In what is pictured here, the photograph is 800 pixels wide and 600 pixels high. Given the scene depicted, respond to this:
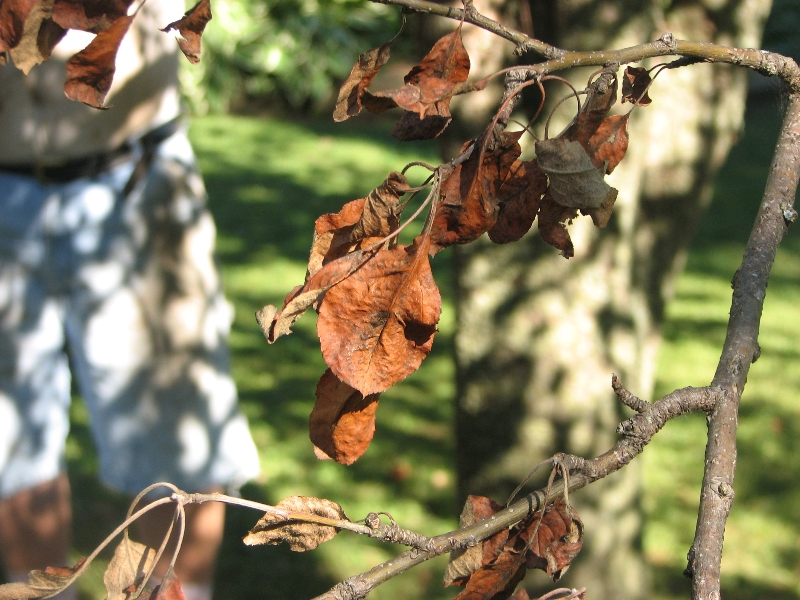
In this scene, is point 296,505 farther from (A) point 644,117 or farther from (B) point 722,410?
(A) point 644,117

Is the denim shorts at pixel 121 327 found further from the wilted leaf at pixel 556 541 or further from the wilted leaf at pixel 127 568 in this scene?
the wilted leaf at pixel 556 541

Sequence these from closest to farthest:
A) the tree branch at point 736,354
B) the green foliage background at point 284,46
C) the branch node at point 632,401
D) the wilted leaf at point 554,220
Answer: the tree branch at point 736,354 → the branch node at point 632,401 → the wilted leaf at point 554,220 → the green foliage background at point 284,46

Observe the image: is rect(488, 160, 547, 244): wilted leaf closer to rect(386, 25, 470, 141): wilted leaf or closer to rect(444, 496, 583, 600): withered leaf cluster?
rect(386, 25, 470, 141): wilted leaf

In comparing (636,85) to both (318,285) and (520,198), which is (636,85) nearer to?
(520,198)

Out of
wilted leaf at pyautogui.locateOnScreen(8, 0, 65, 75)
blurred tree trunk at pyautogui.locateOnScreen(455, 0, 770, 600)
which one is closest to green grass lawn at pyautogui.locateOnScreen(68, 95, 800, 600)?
blurred tree trunk at pyautogui.locateOnScreen(455, 0, 770, 600)

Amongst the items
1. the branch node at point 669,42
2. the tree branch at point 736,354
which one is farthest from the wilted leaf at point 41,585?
the branch node at point 669,42
